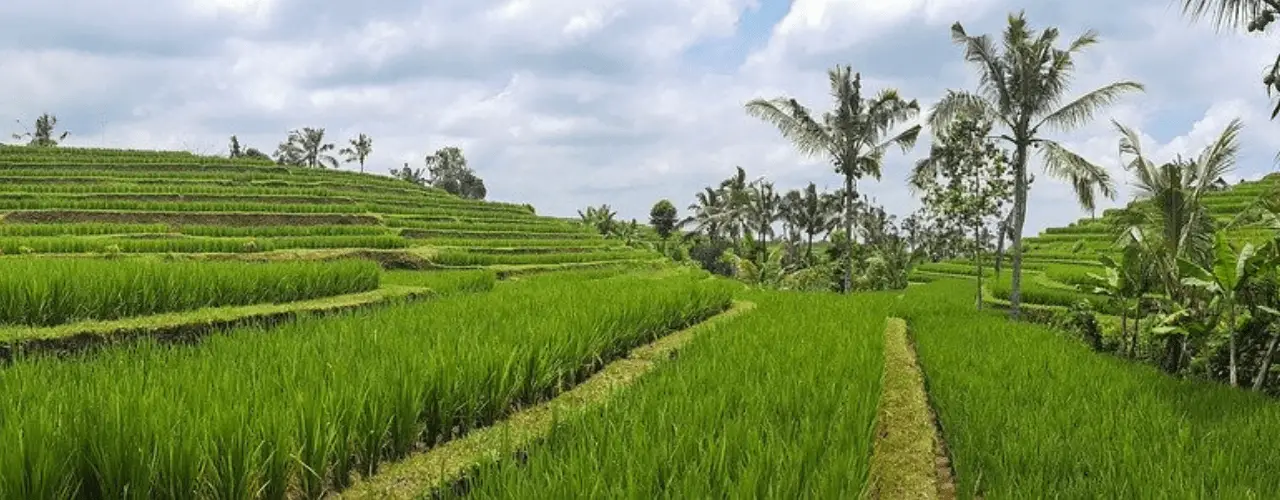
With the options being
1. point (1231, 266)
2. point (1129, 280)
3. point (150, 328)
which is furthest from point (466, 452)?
point (1129, 280)

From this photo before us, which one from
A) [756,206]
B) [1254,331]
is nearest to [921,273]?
[756,206]

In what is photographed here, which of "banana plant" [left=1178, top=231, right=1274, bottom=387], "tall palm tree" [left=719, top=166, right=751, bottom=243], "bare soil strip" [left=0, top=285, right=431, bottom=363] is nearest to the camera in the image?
"bare soil strip" [left=0, top=285, right=431, bottom=363]

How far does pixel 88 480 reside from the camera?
239 cm

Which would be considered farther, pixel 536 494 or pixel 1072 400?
pixel 1072 400

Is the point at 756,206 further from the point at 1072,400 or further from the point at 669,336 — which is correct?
the point at 1072,400

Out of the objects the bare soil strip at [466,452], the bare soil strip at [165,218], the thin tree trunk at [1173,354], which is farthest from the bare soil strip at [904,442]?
the bare soil strip at [165,218]

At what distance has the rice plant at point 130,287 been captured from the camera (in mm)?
5492

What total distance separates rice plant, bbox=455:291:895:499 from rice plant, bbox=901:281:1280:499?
0.56 meters

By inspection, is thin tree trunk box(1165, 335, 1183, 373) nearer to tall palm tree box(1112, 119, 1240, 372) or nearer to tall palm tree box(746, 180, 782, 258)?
tall palm tree box(1112, 119, 1240, 372)

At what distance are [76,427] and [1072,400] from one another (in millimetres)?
5247

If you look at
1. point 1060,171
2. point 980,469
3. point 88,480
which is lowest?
point 980,469

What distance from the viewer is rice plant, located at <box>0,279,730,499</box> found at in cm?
230

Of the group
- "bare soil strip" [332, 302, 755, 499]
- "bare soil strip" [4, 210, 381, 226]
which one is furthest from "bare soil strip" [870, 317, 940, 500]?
"bare soil strip" [4, 210, 381, 226]

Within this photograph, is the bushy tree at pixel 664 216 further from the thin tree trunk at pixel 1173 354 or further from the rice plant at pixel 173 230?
the thin tree trunk at pixel 1173 354
